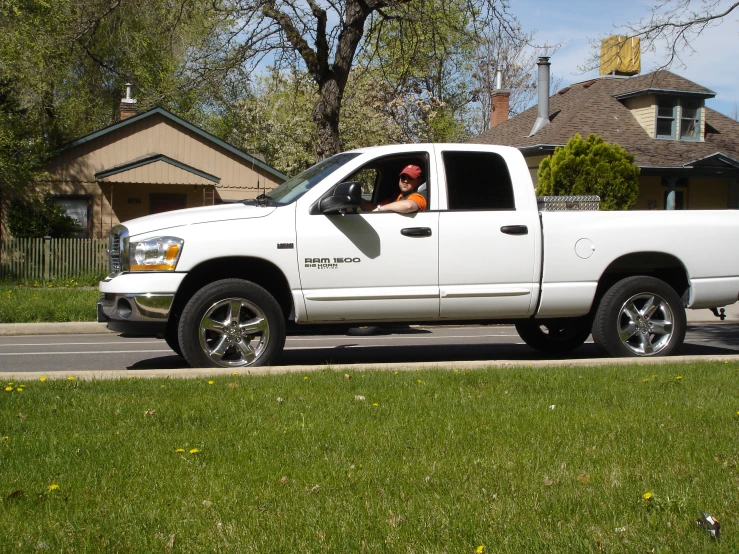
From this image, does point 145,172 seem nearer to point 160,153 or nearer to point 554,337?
point 160,153

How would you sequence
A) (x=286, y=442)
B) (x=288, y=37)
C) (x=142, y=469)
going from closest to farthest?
(x=142, y=469) < (x=286, y=442) < (x=288, y=37)

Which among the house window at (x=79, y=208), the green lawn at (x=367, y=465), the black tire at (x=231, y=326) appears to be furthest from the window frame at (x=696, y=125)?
the black tire at (x=231, y=326)

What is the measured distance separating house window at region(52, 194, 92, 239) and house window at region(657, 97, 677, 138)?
18.8 meters

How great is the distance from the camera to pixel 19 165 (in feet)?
81.7

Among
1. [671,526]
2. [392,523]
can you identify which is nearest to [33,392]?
[392,523]

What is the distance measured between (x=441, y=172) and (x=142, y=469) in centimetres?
448

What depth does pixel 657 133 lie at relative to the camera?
29688 millimetres

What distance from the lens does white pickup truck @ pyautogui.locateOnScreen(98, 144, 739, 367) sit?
7410mm

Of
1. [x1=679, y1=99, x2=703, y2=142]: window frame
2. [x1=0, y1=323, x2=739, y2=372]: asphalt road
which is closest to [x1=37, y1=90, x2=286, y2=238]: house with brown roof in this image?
[x1=679, y1=99, x2=703, y2=142]: window frame

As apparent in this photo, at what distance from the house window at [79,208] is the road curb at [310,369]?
21.3 m

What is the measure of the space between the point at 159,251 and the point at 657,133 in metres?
25.5

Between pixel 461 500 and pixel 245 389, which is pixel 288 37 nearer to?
pixel 245 389

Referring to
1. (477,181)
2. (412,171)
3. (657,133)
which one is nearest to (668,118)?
(657,133)

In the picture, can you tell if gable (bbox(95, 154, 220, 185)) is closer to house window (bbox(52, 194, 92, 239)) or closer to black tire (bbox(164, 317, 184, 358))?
house window (bbox(52, 194, 92, 239))
